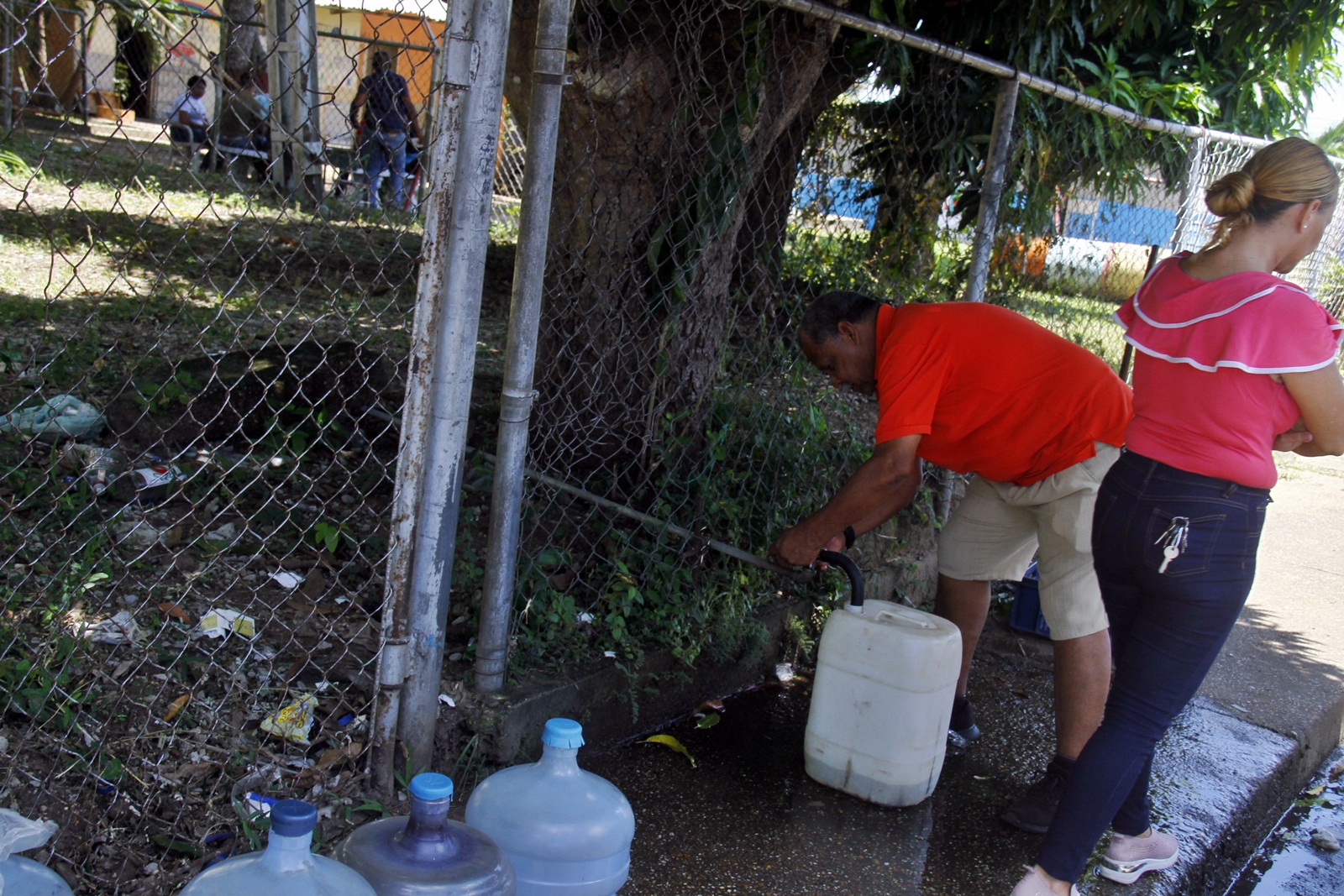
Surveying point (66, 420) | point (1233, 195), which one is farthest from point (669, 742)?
point (66, 420)

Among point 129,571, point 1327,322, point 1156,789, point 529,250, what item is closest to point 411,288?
point 129,571

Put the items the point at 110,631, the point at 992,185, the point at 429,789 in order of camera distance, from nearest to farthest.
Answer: the point at 429,789
the point at 110,631
the point at 992,185

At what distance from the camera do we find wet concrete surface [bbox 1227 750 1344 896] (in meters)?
3.15

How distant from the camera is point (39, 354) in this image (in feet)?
16.8

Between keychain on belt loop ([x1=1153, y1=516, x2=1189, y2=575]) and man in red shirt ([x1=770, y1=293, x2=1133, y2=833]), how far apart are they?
2.44 feet

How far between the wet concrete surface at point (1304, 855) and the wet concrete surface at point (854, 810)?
61 mm

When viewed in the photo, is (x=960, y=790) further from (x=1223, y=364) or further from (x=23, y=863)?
(x=23, y=863)

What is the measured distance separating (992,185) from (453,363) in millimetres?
2699

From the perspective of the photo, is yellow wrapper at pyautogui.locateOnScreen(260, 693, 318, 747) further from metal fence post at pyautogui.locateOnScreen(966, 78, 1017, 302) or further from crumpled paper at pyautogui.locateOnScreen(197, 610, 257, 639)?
metal fence post at pyautogui.locateOnScreen(966, 78, 1017, 302)

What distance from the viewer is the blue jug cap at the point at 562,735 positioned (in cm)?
206

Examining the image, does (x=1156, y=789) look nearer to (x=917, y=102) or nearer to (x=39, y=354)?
(x=917, y=102)

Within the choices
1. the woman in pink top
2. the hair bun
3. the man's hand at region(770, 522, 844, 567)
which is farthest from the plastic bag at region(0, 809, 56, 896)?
the hair bun

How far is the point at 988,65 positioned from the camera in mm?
3912

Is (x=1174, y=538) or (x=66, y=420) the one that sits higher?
(x=1174, y=538)
